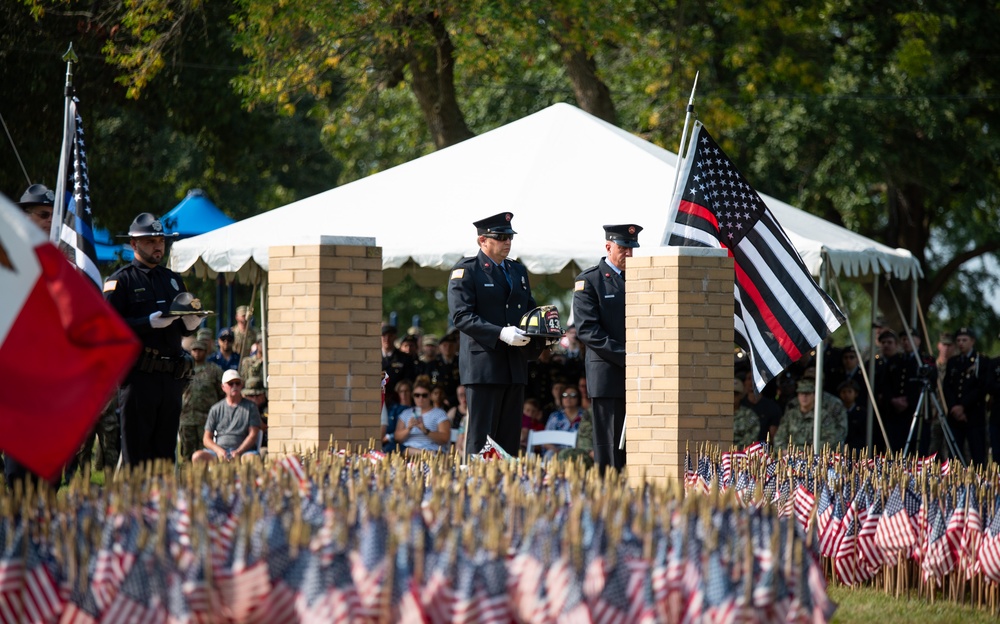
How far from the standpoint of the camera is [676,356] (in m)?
8.40

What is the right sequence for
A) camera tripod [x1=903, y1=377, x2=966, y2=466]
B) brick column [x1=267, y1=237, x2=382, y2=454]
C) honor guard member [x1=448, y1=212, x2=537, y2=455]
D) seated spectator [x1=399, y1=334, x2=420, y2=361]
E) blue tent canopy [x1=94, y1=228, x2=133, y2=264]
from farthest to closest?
1. blue tent canopy [x1=94, y1=228, x2=133, y2=264]
2. seated spectator [x1=399, y1=334, x2=420, y2=361]
3. camera tripod [x1=903, y1=377, x2=966, y2=466]
4. honor guard member [x1=448, y1=212, x2=537, y2=455]
5. brick column [x1=267, y1=237, x2=382, y2=454]

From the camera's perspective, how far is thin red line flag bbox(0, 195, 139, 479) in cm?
486

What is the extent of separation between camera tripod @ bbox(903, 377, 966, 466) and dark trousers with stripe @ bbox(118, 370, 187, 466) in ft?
25.7

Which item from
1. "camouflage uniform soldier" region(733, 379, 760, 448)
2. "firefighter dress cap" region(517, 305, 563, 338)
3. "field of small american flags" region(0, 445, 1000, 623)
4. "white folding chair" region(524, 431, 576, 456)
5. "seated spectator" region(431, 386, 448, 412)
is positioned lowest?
"field of small american flags" region(0, 445, 1000, 623)

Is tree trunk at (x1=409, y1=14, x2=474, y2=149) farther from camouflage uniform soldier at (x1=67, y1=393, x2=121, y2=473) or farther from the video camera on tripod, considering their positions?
camouflage uniform soldier at (x1=67, y1=393, x2=121, y2=473)

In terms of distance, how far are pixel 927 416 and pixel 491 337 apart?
24.6ft

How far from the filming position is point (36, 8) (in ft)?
53.9

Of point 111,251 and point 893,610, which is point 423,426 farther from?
point 111,251

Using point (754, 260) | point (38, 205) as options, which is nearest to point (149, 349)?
point (38, 205)

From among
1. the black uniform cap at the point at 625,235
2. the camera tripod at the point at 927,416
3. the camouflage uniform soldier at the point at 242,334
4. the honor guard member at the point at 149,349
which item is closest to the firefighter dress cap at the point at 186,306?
the honor guard member at the point at 149,349

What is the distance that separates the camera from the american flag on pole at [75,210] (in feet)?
27.4

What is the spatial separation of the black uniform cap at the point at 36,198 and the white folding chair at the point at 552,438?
18.7ft

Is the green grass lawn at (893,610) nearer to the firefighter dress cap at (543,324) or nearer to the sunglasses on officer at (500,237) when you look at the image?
the firefighter dress cap at (543,324)

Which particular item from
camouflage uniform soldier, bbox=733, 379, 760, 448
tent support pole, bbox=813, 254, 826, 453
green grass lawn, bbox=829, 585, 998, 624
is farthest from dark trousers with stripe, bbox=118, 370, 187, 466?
camouflage uniform soldier, bbox=733, 379, 760, 448
